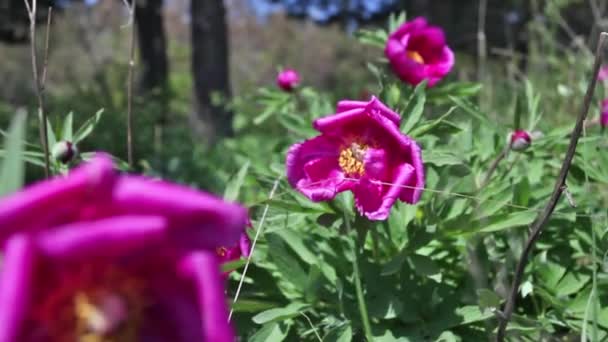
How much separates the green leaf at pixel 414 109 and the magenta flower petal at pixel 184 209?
2.98 feet

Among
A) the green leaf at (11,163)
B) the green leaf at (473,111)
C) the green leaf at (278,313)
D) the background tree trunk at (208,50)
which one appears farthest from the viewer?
the background tree trunk at (208,50)

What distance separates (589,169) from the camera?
1564 millimetres

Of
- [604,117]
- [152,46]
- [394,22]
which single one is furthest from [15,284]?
[152,46]

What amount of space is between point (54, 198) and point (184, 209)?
0.09m

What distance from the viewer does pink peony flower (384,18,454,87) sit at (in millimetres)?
1725

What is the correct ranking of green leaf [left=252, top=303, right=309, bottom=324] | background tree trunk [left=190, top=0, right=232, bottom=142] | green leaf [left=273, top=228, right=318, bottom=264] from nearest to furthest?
green leaf [left=252, top=303, right=309, bottom=324], green leaf [left=273, top=228, right=318, bottom=264], background tree trunk [left=190, top=0, right=232, bottom=142]

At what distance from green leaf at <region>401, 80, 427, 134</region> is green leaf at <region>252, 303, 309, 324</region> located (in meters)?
0.39

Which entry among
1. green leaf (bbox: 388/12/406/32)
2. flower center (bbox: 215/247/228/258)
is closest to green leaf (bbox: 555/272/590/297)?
flower center (bbox: 215/247/228/258)

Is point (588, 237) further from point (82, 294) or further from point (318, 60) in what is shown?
point (318, 60)

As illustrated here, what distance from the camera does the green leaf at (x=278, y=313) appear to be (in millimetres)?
1181

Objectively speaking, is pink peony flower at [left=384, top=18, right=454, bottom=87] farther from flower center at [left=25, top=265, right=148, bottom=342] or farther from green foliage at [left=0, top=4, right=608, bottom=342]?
flower center at [left=25, top=265, right=148, bottom=342]

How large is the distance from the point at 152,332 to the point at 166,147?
15.0 feet

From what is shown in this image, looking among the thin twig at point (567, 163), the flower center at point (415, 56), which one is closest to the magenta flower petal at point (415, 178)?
the thin twig at point (567, 163)

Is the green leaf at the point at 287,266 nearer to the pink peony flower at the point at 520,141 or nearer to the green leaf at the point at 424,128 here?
the green leaf at the point at 424,128
